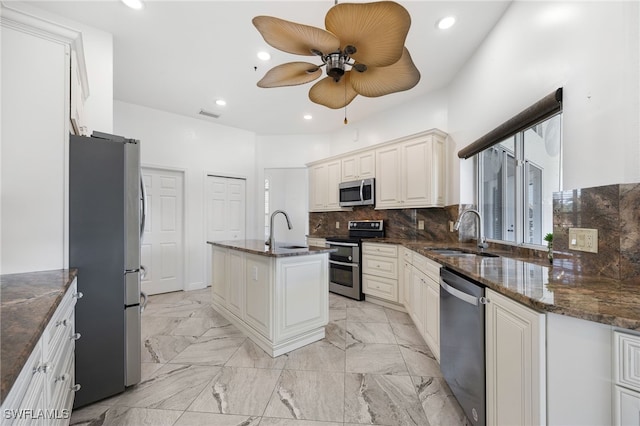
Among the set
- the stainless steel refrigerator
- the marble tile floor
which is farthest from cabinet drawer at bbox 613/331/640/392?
the stainless steel refrigerator

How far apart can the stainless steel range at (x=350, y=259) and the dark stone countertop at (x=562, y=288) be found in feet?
7.13

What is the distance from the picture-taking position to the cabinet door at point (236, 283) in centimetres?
276

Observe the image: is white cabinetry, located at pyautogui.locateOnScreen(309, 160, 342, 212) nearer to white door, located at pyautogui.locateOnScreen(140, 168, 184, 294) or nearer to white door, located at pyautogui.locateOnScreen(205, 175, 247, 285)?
white door, located at pyautogui.locateOnScreen(205, 175, 247, 285)

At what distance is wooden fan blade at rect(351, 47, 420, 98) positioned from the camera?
1.71 metres

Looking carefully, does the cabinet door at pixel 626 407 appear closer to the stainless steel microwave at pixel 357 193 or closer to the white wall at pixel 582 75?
the white wall at pixel 582 75

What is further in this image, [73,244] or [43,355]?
[73,244]

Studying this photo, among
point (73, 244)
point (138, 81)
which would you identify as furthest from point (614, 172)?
point (138, 81)

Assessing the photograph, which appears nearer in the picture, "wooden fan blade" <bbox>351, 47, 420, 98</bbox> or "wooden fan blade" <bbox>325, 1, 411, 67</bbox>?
"wooden fan blade" <bbox>325, 1, 411, 67</bbox>

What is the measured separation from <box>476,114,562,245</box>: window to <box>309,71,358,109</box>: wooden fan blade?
54.5 inches

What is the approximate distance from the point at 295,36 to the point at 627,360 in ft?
6.22

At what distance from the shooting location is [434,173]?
329cm

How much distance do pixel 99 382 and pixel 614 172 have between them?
3.15 metres

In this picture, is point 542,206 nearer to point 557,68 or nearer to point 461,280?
point 557,68

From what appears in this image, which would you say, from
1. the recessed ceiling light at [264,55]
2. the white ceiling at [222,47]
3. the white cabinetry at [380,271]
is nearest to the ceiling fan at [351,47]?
the white ceiling at [222,47]
